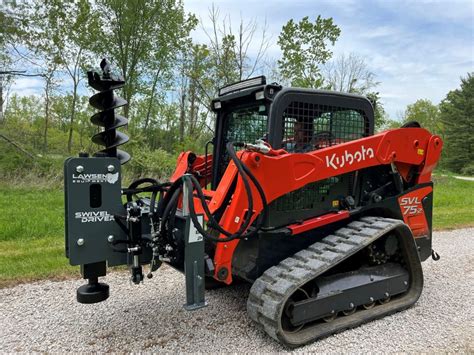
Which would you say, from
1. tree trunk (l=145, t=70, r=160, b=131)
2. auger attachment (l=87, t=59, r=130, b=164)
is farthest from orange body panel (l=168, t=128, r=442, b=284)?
tree trunk (l=145, t=70, r=160, b=131)

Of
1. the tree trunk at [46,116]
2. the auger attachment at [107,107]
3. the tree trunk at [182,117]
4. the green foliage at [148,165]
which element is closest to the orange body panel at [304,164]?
the auger attachment at [107,107]

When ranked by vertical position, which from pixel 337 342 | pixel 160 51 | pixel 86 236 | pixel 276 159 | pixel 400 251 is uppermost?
pixel 160 51

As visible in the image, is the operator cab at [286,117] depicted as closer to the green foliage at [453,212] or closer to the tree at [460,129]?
the green foliage at [453,212]

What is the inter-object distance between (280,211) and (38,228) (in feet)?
18.9

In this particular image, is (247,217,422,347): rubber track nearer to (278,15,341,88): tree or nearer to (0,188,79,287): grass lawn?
(0,188,79,287): grass lawn

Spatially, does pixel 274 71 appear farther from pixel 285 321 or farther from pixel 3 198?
pixel 285 321

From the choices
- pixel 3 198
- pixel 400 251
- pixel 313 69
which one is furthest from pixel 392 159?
pixel 313 69

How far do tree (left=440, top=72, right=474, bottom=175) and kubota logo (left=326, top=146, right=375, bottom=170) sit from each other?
38784 millimetres

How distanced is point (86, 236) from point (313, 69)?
55.1 ft

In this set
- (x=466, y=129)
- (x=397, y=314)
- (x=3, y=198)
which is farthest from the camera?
(x=466, y=129)

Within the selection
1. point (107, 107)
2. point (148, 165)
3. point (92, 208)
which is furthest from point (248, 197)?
point (148, 165)

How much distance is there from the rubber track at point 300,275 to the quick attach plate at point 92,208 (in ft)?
4.05

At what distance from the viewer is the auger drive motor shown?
3336 millimetres

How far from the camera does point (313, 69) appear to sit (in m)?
18.6
